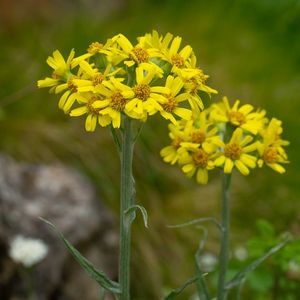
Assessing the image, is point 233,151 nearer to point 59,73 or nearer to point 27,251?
point 59,73

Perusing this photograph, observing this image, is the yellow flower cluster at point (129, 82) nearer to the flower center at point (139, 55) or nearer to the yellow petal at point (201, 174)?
the flower center at point (139, 55)

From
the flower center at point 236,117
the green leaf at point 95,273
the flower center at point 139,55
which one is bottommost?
the green leaf at point 95,273

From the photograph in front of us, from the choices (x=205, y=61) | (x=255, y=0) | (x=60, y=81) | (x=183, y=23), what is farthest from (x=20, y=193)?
(x=255, y=0)

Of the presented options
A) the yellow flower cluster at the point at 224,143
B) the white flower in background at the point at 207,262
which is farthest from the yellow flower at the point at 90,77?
the white flower in background at the point at 207,262

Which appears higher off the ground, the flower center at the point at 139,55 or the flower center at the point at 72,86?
the flower center at the point at 139,55

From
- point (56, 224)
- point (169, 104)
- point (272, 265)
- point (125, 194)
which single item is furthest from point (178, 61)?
point (56, 224)

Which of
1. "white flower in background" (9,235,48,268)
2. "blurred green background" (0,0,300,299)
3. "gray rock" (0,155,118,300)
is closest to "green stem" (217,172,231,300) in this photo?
"white flower in background" (9,235,48,268)
